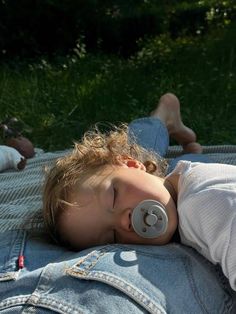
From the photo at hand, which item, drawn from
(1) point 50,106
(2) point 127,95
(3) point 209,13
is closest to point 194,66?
(2) point 127,95

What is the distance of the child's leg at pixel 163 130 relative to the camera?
2.93 m

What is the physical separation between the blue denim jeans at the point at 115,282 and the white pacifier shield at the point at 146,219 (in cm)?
6

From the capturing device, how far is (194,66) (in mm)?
5496

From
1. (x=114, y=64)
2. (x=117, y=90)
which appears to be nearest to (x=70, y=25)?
(x=114, y=64)

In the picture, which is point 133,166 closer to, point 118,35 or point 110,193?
point 110,193

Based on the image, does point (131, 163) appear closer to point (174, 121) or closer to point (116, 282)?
point (116, 282)

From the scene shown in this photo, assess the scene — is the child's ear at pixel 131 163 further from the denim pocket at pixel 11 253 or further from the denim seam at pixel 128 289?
the denim seam at pixel 128 289

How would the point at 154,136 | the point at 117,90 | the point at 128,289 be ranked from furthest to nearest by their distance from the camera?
the point at 117,90 < the point at 154,136 < the point at 128,289

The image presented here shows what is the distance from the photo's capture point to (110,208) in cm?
182

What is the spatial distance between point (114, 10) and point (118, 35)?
329 millimetres

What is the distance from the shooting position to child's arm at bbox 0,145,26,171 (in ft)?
9.69

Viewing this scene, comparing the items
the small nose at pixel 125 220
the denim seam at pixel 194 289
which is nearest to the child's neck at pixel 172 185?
the small nose at pixel 125 220

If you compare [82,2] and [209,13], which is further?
[209,13]

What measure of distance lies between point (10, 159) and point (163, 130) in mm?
682
